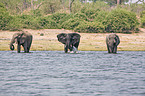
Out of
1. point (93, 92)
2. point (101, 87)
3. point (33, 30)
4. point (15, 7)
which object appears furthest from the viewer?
point (15, 7)

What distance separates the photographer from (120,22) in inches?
2394

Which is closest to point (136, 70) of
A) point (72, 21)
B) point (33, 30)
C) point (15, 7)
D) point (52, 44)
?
point (52, 44)

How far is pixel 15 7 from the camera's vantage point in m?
84.8

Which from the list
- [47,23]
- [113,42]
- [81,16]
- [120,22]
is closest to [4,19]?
[47,23]

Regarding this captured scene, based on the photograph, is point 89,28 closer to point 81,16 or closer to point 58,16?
point 81,16

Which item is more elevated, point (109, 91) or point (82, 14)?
point (82, 14)

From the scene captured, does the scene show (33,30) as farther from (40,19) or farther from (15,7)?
(15,7)

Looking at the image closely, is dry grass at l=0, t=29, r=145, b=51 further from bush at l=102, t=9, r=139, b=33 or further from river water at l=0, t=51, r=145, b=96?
river water at l=0, t=51, r=145, b=96

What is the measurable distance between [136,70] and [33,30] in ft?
120

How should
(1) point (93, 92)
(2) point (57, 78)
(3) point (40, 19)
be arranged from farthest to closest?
(3) point (40, 19) → (2) point (57, 78) → (1) point (93, 92)

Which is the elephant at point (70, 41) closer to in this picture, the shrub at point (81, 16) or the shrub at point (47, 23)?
the shrub at point (47, 23)

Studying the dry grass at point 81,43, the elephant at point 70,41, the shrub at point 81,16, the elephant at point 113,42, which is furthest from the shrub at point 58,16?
the elephant at point 113,42

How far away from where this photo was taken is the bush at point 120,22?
59.5 metres

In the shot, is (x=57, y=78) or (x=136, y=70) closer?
(x=57, y=78)
